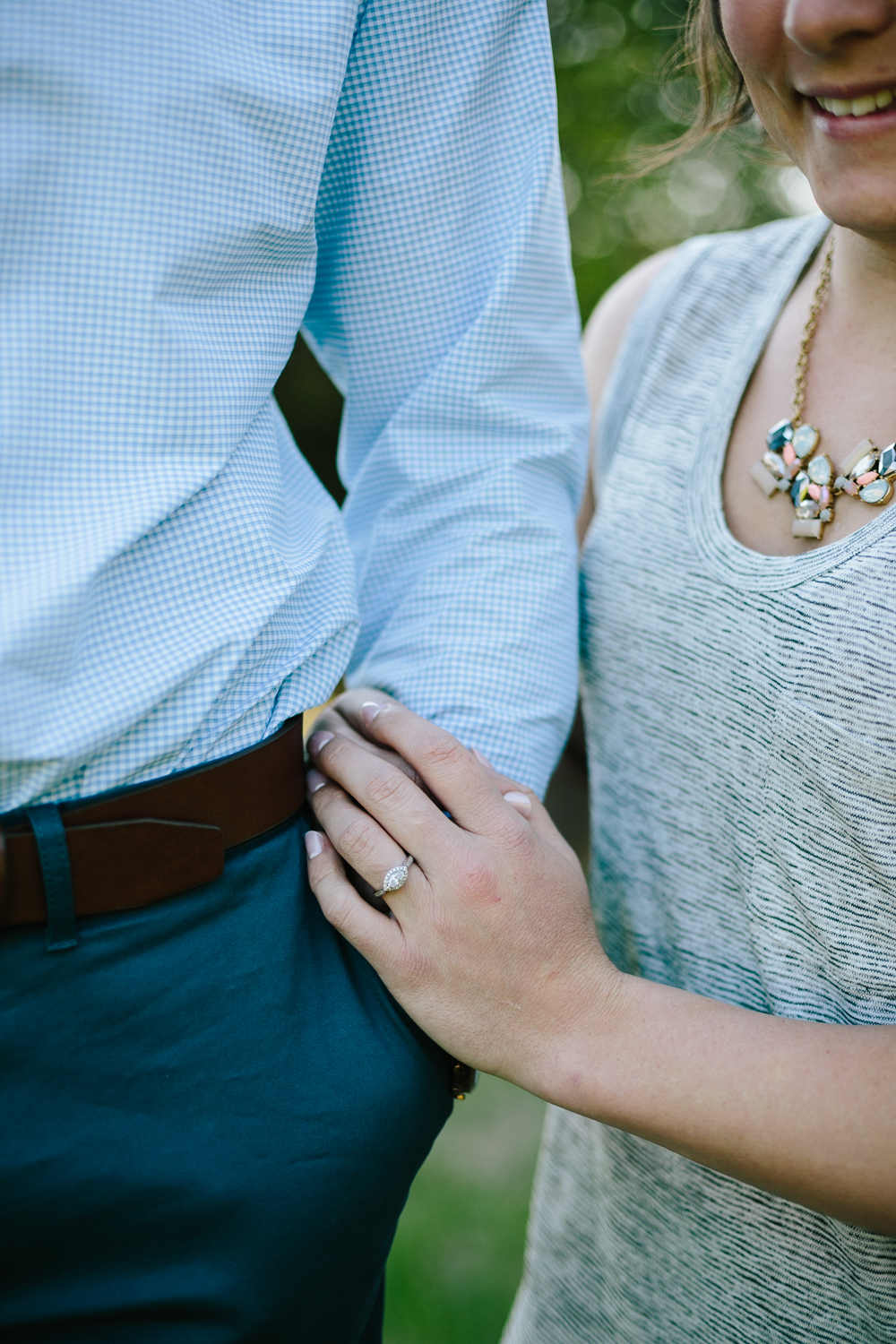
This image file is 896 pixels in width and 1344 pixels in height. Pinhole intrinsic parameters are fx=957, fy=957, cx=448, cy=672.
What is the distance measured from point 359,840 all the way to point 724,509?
0.61 metres

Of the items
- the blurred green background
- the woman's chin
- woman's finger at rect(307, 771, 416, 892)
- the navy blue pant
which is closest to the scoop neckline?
the woman's chin

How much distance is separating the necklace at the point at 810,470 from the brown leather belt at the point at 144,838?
0.66 m

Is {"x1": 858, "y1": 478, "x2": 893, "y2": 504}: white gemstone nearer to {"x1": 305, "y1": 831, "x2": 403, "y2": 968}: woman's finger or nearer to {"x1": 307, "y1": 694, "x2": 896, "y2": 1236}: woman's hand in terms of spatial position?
{"x1": 307, "y1": 694, "x2": 896, "y2": 1236}: woman's hand

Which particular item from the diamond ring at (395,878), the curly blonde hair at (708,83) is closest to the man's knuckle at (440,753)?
the diamond ring at (395,878)

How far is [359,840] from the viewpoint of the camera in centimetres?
93

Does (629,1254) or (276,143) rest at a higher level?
(276,143)

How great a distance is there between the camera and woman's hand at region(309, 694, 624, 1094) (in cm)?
91

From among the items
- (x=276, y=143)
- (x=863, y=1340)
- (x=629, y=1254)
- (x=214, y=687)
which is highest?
(x=276, y=143)

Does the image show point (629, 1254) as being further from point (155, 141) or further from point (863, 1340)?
point (155, 141)

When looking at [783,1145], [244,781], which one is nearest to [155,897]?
[244,781]

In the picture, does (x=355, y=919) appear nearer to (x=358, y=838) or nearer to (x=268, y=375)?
(x=358, y=838)

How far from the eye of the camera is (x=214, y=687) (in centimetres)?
81

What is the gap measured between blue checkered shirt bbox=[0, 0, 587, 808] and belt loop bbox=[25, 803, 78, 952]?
0.9 inches

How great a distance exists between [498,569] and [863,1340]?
3.04 feet
